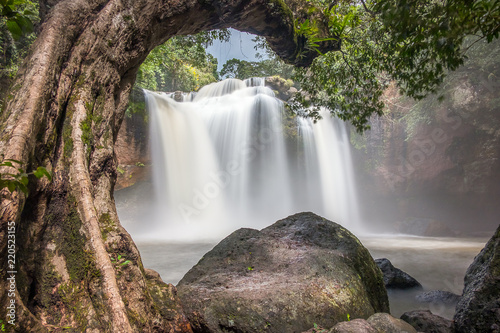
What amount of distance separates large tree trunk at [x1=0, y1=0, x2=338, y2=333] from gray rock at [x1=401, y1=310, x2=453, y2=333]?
2.74 metres

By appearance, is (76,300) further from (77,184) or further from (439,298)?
(439,298)

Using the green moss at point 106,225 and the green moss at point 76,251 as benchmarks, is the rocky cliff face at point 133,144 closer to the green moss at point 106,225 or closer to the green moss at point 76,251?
the green moss at point 106,225

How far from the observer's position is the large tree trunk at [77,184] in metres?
1.61

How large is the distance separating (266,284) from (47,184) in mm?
1997

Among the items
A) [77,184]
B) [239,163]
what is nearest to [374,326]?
[77,184]

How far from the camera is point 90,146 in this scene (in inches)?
86.5

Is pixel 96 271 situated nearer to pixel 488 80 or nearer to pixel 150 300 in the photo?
pixel 150 300

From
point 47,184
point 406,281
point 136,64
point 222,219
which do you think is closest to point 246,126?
point 222,219

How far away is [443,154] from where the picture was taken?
15.0 meters

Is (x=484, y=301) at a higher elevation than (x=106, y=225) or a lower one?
lower

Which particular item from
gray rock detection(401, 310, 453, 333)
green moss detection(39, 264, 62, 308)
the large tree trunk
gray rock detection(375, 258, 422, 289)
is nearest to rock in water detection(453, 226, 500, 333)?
gray rock detection(401, 310, 453, 333)

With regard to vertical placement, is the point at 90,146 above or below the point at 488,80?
below

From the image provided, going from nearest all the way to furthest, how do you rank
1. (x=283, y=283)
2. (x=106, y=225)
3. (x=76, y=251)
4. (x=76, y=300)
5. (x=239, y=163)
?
(x=76, y=300) < (x=76, y=251) < (x=106, y=225) < (x=283, y=283) < (x=239, y=163)

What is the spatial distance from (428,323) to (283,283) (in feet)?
6.12
